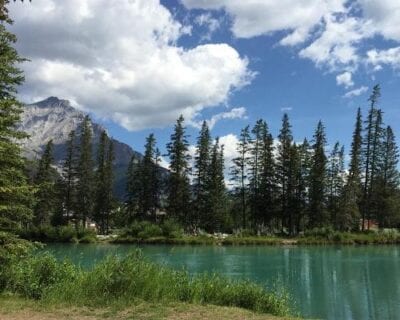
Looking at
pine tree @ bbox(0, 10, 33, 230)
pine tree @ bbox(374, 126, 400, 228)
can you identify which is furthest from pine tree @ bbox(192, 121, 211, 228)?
pine tree @ bbox(0, 10, 33, 230)

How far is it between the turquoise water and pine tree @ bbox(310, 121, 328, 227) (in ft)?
74.3

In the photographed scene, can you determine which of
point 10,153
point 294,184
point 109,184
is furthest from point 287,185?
point 10,153

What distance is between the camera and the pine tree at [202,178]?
244 ft

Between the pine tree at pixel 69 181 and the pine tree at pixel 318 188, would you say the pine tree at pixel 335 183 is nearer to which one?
the pine tree at pixel 318 188

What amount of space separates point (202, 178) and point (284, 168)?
11756 millimetres

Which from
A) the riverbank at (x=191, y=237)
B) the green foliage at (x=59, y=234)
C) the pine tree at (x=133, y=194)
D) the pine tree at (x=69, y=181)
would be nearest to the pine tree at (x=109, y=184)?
the pine tree at (x=133, y=194)

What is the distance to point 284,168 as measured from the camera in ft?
250

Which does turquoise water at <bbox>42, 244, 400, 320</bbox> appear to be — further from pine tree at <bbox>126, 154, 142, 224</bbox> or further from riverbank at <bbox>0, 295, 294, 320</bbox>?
pine tree at <bbox>126, 154, 142, 224</bbox>

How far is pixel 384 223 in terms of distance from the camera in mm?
75188

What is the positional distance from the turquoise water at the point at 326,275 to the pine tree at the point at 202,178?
2586 centimetres

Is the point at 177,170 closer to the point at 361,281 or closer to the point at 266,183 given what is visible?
the point at 266,183

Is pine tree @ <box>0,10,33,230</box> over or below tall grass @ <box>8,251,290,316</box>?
over

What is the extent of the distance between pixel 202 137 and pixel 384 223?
93.8ft

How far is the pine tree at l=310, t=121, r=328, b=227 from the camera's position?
2896 inches
